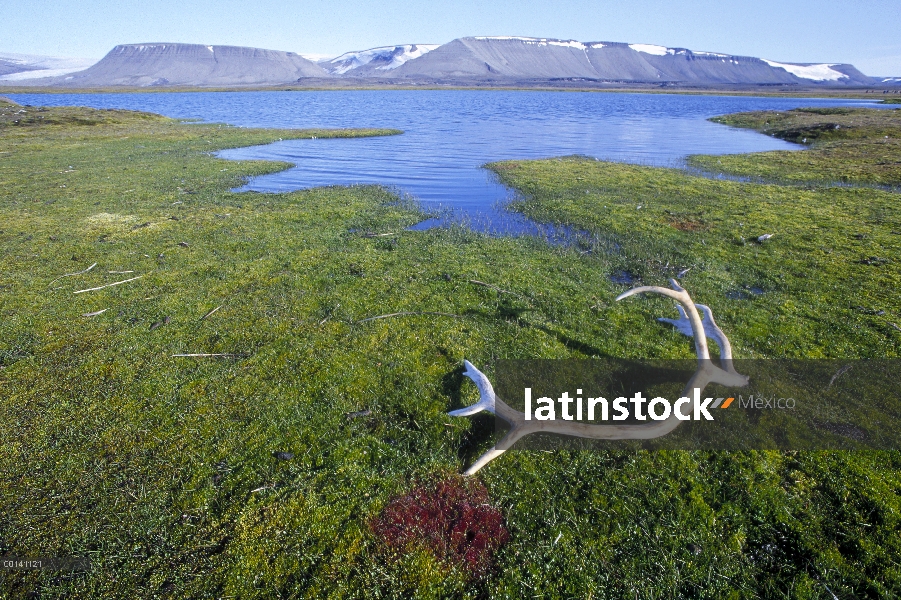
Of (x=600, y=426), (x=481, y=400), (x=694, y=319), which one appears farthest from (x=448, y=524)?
(x=694, y=319)

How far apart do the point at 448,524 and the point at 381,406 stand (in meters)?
3.44

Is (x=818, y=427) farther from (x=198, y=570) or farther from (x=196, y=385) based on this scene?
(x=196, y=385)

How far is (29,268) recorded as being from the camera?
17.0m

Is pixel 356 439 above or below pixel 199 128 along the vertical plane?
below

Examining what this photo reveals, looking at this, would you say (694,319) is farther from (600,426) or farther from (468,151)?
(468,151)

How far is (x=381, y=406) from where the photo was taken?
10.1m

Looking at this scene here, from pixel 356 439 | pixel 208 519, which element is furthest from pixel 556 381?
pixel 208 519

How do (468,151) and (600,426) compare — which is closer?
(600,426)

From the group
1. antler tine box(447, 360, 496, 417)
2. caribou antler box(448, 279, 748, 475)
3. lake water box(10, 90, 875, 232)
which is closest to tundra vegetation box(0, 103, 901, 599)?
caribou antler box(448, 279, 748, 475)

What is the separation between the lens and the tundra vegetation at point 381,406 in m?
6.73

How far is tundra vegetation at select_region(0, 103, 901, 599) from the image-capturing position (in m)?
6.73

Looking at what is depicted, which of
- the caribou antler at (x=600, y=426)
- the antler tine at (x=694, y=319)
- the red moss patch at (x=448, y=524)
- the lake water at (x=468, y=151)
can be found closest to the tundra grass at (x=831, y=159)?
the lake water at (x=468, y=151)

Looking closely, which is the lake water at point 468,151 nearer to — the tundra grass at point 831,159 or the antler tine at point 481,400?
the tundra grass at point 831,159

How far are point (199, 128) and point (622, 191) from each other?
206 feet
